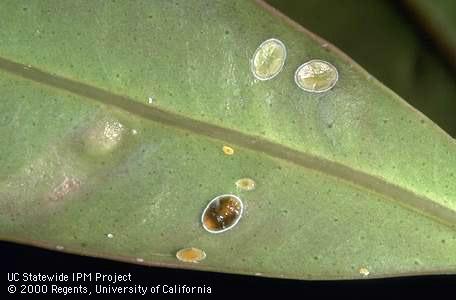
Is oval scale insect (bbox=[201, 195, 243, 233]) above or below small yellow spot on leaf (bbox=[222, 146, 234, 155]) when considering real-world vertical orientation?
below

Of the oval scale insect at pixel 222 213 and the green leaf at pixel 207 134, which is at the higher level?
the green leaf at pixel 207 134

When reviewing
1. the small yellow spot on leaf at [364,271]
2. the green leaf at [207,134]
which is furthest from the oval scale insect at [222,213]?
the small yellow spot on leaf at [364,271]

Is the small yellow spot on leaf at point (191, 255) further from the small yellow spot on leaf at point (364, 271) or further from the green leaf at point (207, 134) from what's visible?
the small yellow spot on leaf at point (364, 271)

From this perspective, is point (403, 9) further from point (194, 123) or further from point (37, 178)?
point (37, 178)

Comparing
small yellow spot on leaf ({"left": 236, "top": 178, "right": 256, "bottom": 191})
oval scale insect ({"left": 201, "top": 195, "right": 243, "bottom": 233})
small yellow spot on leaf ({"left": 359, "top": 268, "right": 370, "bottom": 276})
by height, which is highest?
small yellow spot on leaf ({"left": 236, "top": 178, "right": 256, "bottom": 191})

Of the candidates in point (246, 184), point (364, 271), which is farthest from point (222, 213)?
point (364, 271)

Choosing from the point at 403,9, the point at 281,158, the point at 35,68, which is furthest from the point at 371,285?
the point at 35,68

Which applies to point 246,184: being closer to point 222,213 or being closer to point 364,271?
point 222,213

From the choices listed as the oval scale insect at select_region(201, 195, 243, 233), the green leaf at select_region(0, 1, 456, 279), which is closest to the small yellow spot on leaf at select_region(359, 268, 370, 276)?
the green leaf at select_region(0, 1, 456, 279)

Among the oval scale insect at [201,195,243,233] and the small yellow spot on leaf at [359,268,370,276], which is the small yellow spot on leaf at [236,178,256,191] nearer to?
the oval scale insect at [201,195,243,233]
